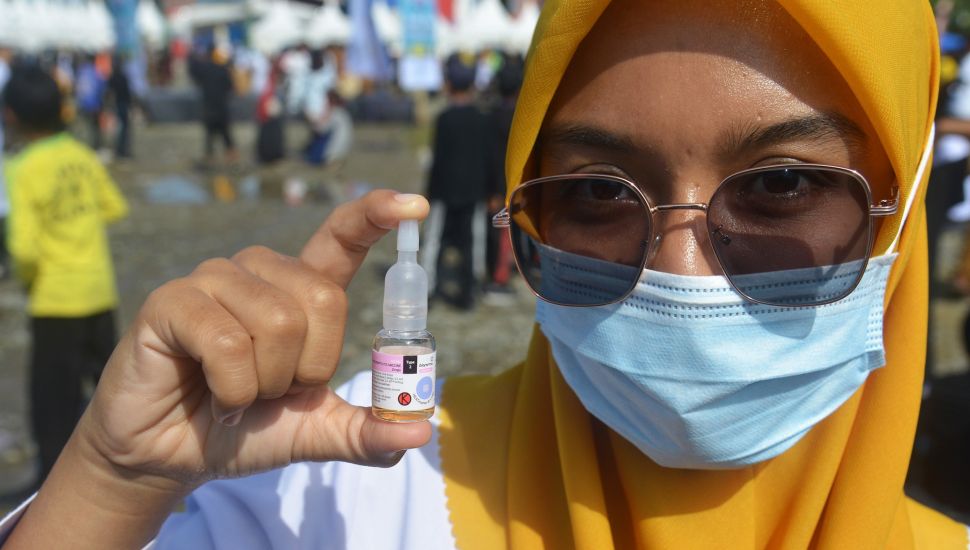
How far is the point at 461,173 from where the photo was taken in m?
6.36

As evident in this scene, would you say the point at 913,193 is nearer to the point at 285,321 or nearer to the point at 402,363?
the point at 402,363

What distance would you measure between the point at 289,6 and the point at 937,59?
2587cm

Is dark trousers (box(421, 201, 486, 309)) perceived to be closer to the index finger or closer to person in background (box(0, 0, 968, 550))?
person in background (box(0, 0, 968, 550))

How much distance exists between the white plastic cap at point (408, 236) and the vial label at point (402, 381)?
0.16 m

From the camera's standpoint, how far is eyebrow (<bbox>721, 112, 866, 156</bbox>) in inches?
49.6

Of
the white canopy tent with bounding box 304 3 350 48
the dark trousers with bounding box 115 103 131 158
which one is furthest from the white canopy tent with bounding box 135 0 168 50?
the dark trousers with bounding box 115 103 131 158

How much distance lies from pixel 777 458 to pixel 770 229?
1.29 feet

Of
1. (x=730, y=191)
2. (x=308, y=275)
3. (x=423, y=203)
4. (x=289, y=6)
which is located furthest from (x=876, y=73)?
(x=289, y=6)

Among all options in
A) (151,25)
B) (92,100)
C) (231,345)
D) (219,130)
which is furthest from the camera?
(151,25)

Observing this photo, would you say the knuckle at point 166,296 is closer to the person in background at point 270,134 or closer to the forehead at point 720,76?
the forehead at point 720,76

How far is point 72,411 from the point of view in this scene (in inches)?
158

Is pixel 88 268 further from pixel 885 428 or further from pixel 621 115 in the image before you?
pixel 885 428

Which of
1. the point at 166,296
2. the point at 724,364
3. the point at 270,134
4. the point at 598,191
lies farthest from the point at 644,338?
the point at 270,134

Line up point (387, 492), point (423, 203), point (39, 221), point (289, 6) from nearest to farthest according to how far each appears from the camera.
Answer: point (423, 203)
point (387, 492)
point (39, 221)
point (289, 6)
